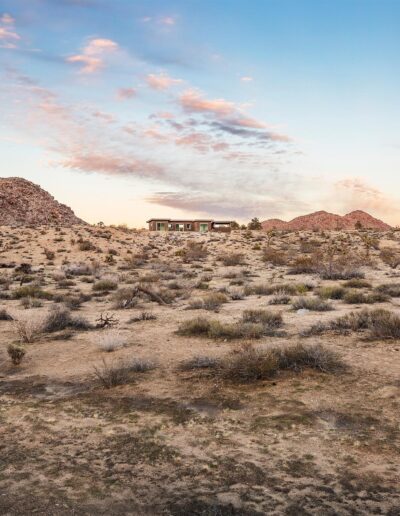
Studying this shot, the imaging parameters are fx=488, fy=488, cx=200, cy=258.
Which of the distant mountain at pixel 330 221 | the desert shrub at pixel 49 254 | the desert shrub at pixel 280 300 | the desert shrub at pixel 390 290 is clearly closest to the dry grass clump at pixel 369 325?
the desert shrub at pixel 280 300

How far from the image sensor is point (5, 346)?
1060cm

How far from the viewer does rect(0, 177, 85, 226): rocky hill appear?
69.3 meters

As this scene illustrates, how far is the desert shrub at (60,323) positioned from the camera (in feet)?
39.3

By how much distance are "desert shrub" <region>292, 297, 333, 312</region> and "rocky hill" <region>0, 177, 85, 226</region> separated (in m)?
57.4

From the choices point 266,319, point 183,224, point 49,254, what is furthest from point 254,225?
point 266,319

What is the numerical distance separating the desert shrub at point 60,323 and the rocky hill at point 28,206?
5675 centimetres

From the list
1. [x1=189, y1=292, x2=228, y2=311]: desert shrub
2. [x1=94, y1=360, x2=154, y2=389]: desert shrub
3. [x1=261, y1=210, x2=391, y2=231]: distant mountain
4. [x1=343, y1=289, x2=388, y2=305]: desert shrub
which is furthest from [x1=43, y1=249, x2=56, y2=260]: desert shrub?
[x1=261, y1=210, x2=391, y2=231]: distant mountain

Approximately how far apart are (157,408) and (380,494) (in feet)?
10.4

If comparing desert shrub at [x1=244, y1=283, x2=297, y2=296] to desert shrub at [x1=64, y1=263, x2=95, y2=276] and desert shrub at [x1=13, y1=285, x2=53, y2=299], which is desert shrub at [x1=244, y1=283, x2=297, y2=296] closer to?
desert shrub at [x1=13, y1=285, x2=53, y2=299]

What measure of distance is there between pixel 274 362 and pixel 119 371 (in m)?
2.53

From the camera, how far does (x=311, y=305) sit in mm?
13992

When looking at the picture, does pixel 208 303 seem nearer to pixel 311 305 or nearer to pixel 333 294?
pixel 311 305

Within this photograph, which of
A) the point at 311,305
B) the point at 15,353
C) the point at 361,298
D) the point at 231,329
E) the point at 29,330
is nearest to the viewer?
the point at 15,353

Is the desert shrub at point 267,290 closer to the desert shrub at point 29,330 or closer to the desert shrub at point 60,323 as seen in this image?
the desert shrub at point 60,323
